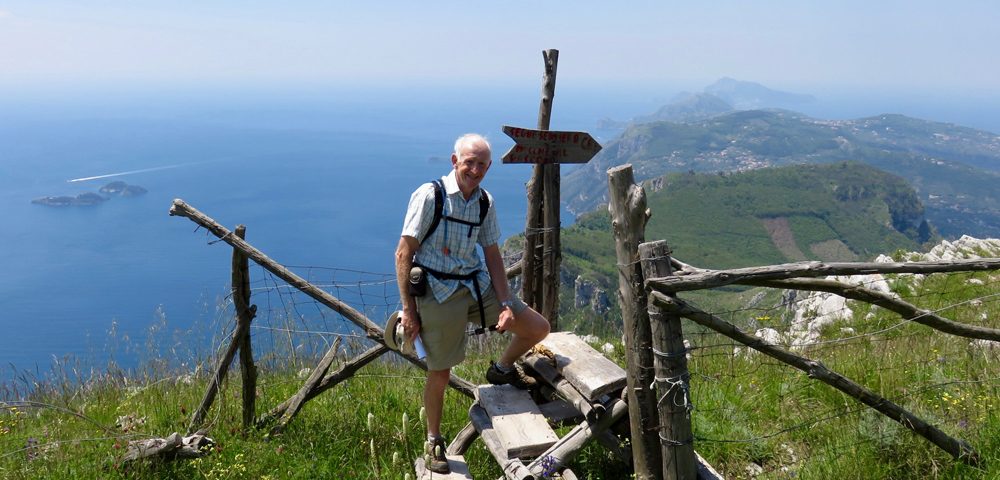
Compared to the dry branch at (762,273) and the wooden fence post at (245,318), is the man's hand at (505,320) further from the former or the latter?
the wooden fence post at (245,318)

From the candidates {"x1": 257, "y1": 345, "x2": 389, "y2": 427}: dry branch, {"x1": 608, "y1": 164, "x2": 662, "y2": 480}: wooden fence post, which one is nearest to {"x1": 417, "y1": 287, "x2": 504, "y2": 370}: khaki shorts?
{"x1": 608, "y1": 164, "x2": 662, "y2": 480}: wooden fence post

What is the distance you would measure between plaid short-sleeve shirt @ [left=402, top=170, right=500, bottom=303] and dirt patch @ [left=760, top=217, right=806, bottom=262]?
5494 inches

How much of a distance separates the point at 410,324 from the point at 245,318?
184cm

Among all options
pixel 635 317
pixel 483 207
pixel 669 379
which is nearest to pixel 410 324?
pixel 483 207

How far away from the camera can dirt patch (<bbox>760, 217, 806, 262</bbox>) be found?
134 m

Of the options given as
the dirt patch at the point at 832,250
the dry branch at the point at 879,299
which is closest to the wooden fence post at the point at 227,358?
the dry branch at the point at 879,299

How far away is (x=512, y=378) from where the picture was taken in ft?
17.3

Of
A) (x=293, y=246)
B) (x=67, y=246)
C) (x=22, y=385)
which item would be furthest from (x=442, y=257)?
(x=67, y=246)

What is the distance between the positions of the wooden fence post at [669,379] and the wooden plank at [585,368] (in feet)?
1.58

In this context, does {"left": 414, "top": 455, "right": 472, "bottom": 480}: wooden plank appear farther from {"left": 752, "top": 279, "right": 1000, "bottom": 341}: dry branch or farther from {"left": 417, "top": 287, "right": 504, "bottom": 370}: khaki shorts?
{"left": 752, "top": 279, "right": 1000, "bottom": 341}: dry branch

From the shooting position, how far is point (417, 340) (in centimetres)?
465

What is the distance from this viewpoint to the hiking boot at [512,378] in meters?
5.25

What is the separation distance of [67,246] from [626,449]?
5306 inches

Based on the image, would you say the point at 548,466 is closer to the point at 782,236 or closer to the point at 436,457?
the point at 436,457
